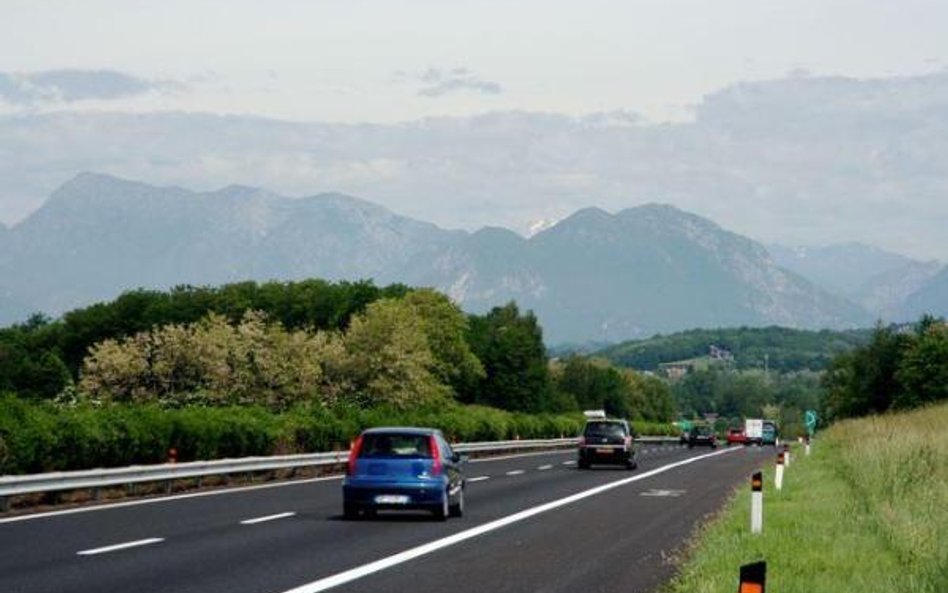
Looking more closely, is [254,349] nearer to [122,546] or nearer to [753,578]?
[122,546]

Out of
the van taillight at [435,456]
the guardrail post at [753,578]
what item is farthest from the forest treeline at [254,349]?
the guardrail post at [753,578]

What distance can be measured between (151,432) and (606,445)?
19839 millimetres

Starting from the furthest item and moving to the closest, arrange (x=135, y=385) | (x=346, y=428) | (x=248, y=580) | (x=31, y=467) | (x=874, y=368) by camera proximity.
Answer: (x=874, y=368), (x=135, y=385), (x=346, y=428), (x=31, y=467), (x=248, y=580)

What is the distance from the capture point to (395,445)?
2414cm

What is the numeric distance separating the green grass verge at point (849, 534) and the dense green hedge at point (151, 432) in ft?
39.5

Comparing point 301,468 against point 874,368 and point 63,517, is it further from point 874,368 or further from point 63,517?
point 874,368

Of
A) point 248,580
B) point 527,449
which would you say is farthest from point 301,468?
point 527,449

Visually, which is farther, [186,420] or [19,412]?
[186,420]

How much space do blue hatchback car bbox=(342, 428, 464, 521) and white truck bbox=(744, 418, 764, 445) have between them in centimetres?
10233

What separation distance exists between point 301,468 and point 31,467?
14877 millimetres

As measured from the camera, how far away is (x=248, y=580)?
1475 centimetres

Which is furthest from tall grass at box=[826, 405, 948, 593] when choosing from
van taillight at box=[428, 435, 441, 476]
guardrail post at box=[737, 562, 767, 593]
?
van taillight at box=[428, 435, 441, 476]

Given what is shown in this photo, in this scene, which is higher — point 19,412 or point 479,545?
point 19,412

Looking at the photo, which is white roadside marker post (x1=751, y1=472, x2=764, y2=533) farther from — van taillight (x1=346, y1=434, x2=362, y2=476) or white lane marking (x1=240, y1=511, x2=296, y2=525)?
white lane marking (x1=240, y1=511, x2=296, y2=525)
